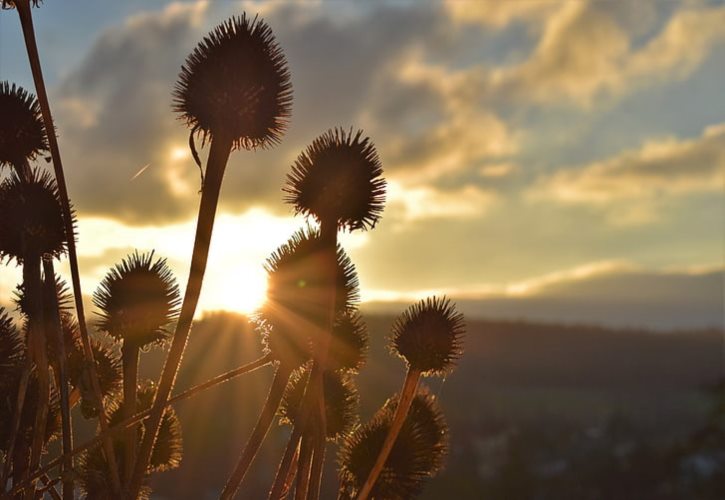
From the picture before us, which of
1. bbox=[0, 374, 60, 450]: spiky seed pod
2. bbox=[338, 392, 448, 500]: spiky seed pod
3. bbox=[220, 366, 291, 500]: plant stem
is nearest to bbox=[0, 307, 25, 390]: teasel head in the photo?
bbox=[0, 374, 60, 450]: spiky seed pod

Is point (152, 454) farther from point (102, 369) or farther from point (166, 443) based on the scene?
point (102, 369)

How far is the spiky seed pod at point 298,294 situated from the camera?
372 cm

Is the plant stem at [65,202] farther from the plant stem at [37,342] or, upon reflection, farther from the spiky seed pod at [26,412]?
the spiky seed pod at [26,412]

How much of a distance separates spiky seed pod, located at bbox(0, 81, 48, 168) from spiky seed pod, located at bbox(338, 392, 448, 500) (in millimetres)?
2163

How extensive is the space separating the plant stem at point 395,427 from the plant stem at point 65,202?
1.10 metres

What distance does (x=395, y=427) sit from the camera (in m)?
3.81

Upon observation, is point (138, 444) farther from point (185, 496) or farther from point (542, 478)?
point (542, 478)

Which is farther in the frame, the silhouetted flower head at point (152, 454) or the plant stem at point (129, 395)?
the silhouetted flower head at point (152, 454)

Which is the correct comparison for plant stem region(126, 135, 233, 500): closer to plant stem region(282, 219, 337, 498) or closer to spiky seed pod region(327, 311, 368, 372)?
plant stem region(282, 219, 337, 498)

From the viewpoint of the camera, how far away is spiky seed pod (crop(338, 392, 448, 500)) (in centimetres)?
404

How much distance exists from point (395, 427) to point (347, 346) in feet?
2.04

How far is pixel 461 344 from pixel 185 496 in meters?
10.5

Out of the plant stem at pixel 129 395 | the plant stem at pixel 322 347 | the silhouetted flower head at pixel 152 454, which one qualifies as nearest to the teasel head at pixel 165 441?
the silhouetted flower head at pixel 152 454

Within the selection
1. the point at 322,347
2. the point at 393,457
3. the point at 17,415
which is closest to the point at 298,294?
the point at 322,347
